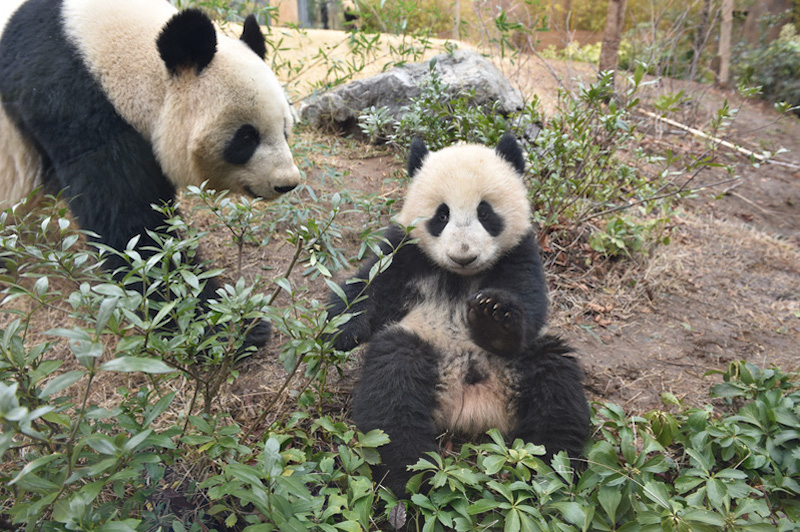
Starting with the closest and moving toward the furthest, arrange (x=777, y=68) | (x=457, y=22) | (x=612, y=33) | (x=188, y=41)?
(x=188, y=41), (x=457, y=22), (x=612, y=33), (x=777, y=68)

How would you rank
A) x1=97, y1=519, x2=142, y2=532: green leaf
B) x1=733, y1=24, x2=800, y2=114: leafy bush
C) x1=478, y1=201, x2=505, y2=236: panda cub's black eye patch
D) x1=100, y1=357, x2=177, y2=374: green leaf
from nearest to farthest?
x1=100, y1=357, x2=177, y2=374: green leaf < x1=97, y1=519, x2=142, y2=532: green leaf < x1=478, y1=201, x2=505, y2=236: panda cub's black eye patch < x1=733, y1=24, x2=800, y2=114: leafy bush

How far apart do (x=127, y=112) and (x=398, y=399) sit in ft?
6.23

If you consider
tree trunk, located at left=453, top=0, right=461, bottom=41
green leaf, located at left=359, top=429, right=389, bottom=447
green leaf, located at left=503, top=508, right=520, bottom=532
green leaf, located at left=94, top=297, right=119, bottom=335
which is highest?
tree trunk, located at left=453, top=0, right=461, bottom=41

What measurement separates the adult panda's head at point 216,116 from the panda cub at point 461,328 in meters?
0.81

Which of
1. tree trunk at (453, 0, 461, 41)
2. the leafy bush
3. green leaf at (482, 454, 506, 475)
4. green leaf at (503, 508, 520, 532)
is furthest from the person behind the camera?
the leafy bush

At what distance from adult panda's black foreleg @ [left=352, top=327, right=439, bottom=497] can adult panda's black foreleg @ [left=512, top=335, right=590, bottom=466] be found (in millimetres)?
354

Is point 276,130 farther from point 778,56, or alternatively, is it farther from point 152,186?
point 778,56

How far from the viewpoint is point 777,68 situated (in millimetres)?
10109

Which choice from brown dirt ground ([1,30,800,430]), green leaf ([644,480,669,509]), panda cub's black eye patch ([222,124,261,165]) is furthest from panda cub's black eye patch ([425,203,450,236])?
green leaf ([644,480,669,509])

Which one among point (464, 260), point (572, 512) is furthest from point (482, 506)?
point (464, 260)

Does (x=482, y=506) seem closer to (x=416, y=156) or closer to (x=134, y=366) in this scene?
(x=134, y=366)

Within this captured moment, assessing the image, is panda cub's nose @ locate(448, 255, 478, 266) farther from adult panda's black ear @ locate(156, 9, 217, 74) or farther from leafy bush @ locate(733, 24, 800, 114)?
leafy bush @ locate(733, 24, 800, 114)

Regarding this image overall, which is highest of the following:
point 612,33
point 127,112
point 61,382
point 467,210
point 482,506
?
point 612,33

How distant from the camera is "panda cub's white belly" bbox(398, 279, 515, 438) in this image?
6.79 feet
